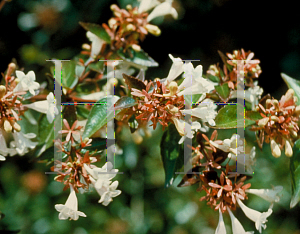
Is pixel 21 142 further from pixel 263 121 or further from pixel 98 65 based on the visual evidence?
pixel 263 121

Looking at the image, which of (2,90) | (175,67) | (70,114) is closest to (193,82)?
(175,67)

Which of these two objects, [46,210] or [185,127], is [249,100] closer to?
[185,127]

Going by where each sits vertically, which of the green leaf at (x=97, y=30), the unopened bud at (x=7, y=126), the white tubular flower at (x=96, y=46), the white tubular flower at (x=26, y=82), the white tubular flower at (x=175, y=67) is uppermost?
the green leaf at (x=97, y=30)

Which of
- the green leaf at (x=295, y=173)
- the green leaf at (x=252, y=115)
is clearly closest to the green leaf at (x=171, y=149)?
the green leaf at (x=252, y=115)

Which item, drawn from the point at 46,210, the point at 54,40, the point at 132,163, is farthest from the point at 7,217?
the point at 54,40

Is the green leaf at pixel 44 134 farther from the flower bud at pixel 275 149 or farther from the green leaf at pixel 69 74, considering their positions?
the flower bud at pixel 275 149

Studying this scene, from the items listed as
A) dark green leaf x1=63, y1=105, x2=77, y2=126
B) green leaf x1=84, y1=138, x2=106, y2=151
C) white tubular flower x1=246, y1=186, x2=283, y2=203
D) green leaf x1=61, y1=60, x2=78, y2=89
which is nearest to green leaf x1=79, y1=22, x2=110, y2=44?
green leaf x1=61, y1=60, x2=78, y2=89
